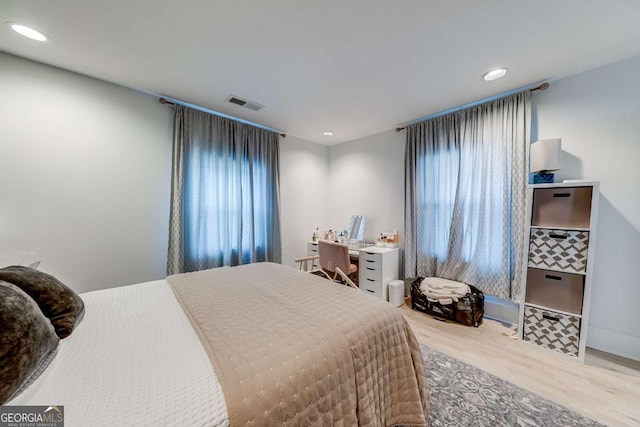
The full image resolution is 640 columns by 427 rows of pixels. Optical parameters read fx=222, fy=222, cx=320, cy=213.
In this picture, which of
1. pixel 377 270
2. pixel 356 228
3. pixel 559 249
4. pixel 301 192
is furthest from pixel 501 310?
pixel 301 192

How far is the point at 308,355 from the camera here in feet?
2.85

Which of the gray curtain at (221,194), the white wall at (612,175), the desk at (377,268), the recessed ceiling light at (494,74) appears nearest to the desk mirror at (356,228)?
the desk at (377,268)

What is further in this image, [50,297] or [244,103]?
[244,103]

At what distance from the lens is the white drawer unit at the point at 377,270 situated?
280 cm

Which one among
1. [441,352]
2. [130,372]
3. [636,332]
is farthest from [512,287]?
[130,372]

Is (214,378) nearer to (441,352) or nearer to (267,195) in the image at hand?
(441,352)

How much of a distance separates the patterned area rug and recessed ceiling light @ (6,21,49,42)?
141 inches

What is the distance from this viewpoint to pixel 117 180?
7.16 ft

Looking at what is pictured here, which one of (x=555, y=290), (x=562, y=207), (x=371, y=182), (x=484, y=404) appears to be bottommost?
(x=484, y=404)

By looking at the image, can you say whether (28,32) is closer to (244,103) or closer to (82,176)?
(82,176)

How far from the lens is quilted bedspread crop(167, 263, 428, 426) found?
0.74 m

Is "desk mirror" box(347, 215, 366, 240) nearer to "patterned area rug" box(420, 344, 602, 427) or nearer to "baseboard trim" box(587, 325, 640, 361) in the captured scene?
"patterned area rug" box(420, 344, 602, 427)

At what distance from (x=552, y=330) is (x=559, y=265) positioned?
554mm

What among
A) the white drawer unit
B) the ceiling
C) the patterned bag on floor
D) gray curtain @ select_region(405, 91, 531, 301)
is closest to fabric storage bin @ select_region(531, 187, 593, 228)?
gray curtain @ select_region(405, 91, 531, 301)
